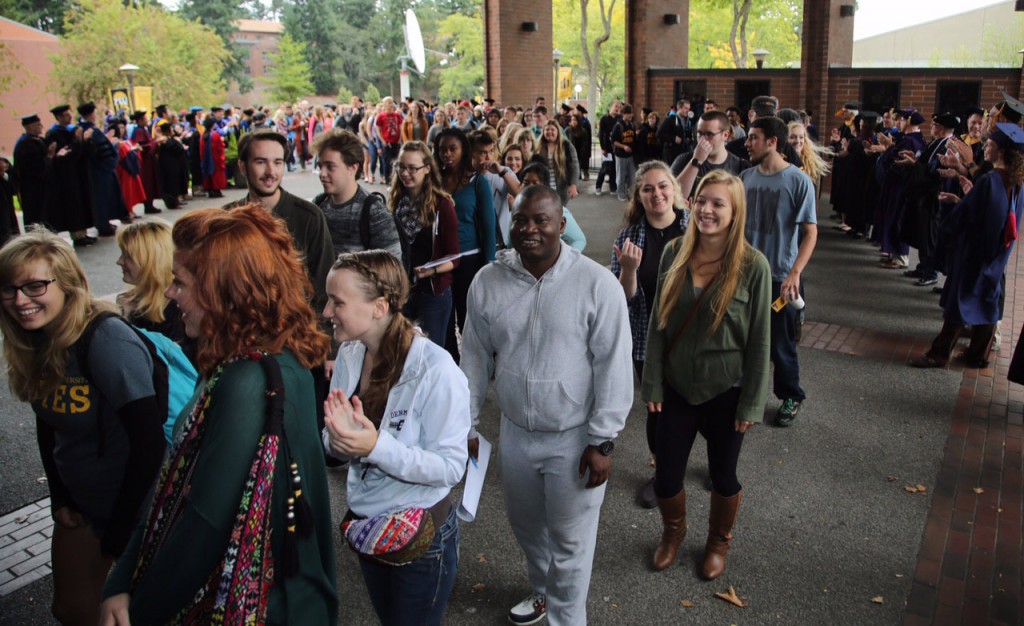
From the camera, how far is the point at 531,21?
70.0ft

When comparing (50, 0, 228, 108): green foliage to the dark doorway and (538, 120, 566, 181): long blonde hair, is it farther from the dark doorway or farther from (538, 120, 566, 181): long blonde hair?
(538, 120, 566, 181): long blonde hair

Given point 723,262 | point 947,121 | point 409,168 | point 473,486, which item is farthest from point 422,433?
point 947,121

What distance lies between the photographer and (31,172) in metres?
12.6

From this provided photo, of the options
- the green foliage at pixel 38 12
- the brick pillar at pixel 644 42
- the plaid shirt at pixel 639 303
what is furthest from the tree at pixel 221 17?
the plaid shirt at pixel 639 303

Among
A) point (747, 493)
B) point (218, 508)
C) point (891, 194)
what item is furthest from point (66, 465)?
point (891, 194)

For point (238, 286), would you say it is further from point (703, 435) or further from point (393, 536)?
point (703, 435)

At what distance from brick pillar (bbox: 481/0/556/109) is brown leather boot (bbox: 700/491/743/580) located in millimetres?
18596

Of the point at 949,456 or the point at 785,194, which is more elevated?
the point at 785,194

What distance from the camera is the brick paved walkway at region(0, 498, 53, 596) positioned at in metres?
4.05

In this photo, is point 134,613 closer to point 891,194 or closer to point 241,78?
point 891,194

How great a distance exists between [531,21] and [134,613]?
21.3 meters

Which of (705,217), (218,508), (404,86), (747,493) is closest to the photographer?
(218,508)

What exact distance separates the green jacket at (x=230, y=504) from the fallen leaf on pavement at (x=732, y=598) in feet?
8.02

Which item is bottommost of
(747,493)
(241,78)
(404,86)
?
(747,493)
